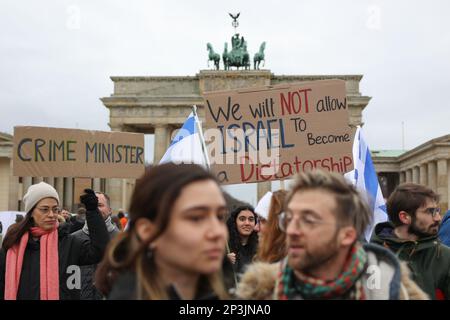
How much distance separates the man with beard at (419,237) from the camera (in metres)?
4.39

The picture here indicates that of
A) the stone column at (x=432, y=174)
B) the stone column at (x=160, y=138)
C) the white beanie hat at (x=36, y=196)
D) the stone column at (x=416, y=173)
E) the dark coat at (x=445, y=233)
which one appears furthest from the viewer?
the stone column at (x=416, y=173)

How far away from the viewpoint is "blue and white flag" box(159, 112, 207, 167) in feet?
25.5

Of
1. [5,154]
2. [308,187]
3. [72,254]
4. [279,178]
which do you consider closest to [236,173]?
[279,178]

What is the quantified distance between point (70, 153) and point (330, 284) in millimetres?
5199

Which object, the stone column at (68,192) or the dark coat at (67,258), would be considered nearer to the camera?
the dark coat at (67,258)

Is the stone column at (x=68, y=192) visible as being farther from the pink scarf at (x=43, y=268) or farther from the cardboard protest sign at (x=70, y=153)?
the pink scarf at (x=43, y=268)

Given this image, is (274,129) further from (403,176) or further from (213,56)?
(403,176)

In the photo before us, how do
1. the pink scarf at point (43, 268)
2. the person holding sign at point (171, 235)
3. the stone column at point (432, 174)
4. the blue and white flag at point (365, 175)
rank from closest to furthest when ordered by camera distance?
the person holding sign at point (171, 235)
the pink scarf at point (43, 268)
the blue and white flag at point (365, 175)
the stone column at point (432, 174)

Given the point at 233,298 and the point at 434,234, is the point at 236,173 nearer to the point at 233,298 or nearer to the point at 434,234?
the point at 434,234

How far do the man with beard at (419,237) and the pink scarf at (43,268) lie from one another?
8.86ft

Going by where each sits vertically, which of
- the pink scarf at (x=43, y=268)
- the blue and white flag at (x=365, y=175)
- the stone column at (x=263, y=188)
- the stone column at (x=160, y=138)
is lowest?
the pink scarf at (x=43, y=268)

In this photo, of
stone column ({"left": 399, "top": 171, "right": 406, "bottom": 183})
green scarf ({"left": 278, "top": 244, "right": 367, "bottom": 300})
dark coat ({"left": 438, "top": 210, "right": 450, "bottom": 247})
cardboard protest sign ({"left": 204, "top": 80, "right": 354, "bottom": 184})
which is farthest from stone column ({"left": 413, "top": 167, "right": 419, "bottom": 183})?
green scarf ({"left": 278, "top": 244, "right": 367, "bottom": 300})

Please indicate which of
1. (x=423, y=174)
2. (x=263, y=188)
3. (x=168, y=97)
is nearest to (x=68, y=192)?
(x=168, y=97)

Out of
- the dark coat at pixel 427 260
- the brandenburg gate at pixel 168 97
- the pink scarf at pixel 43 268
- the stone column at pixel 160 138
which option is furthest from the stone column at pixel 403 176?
the pink scarf at pixel 43 268
